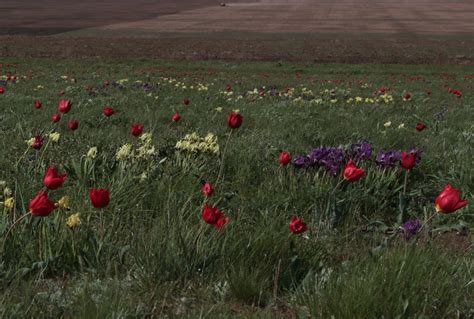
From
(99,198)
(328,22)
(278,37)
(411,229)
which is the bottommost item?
(278,37)

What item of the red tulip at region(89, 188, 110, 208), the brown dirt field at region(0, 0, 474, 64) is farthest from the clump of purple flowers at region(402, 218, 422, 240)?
the brown dirt field at region(0, 0, 474, 64)

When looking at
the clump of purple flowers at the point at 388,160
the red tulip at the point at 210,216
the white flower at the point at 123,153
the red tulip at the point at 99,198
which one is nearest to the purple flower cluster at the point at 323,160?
the clump of purple flowers at the point at 388,160

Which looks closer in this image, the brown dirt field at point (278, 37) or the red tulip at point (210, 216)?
the red tulip at point (210, 216)

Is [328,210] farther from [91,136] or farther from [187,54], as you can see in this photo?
[187,54]

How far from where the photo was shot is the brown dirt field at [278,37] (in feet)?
129

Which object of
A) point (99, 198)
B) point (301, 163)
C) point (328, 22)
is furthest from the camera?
point (328, 22)

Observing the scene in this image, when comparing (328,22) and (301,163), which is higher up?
(301,163)

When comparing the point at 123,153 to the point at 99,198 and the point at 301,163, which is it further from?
the point at 99,198

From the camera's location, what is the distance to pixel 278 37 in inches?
2174

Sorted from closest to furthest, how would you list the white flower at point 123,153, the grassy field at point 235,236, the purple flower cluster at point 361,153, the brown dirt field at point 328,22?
the grassy field at point 235,236
the white flower at point 123,153
the purple flower cluster at point 361,153
the brown dirt field at point 328,22

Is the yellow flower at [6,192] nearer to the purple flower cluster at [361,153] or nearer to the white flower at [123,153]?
the white flower at [123,153]

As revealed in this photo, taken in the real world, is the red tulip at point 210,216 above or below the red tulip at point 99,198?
below

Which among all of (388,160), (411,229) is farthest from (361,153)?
(411,229)

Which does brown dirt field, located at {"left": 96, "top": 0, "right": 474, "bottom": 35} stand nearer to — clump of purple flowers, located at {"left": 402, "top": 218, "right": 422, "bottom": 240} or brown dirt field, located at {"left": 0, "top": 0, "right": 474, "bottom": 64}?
brown dirt field, located at {"left": 0, "top": 0, "right": 474, "bottom": 64}
